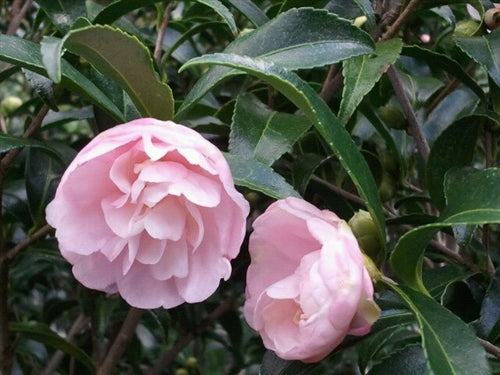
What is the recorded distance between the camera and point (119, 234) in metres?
0.61

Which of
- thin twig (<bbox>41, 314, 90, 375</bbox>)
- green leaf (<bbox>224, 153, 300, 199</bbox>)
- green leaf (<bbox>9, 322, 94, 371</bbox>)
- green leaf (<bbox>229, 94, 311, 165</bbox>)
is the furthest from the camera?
thin twig (<bbox>41, 314, 90, 375</bbox>)

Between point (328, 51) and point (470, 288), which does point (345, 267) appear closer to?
point (328, 51)

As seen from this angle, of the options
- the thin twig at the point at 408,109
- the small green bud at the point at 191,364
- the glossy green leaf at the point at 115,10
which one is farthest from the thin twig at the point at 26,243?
the small green bud at the point at 191,364

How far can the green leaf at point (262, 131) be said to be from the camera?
0.72 metres

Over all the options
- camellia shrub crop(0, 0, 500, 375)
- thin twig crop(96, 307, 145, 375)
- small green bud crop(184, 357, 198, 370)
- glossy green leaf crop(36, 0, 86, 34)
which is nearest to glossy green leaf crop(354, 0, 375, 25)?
camellia shrub crop(0, 0, 500, 375)

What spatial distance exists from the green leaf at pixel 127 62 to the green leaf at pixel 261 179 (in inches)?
4.0

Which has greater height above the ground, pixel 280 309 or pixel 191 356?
pixel 280 309

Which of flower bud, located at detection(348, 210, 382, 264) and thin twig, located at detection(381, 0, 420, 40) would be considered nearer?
flower bud, located at detection(348, 210, 382, 264)

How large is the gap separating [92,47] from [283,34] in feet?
0.65

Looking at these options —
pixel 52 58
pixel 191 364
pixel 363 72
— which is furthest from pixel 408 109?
pixel 191 364

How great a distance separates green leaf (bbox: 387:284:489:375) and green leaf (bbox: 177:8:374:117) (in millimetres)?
253

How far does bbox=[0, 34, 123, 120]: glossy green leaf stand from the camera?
63 cm

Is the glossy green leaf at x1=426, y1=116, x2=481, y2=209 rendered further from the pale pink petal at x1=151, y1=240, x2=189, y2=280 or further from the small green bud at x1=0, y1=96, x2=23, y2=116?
the small green bud at x1=0, y1=96, x2=23, y2=116

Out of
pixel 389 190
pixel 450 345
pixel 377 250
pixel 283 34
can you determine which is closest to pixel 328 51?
pixel 283 34
